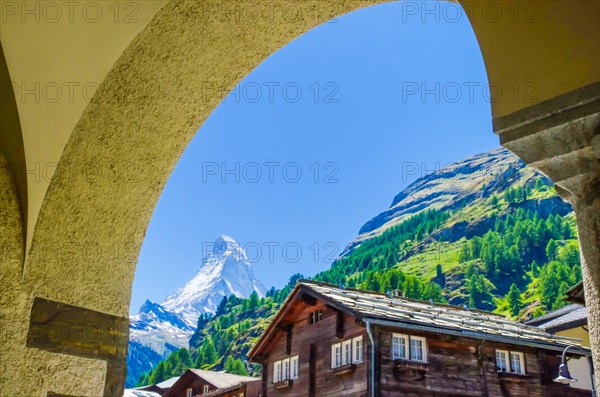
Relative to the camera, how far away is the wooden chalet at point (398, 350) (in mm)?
15586

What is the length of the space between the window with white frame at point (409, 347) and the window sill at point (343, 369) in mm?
1197

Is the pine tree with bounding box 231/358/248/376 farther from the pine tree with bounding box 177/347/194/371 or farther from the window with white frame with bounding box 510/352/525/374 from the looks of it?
the window with white frame with bounding box 510/352/525/374

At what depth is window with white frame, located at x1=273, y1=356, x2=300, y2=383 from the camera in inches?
763

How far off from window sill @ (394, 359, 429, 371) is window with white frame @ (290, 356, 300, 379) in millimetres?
4553

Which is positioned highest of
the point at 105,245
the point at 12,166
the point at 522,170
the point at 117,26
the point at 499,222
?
the point at 522,170

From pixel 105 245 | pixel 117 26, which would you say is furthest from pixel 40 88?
pixel 105 245

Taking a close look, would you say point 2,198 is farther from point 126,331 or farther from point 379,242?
point 379,242

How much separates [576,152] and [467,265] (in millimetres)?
118863

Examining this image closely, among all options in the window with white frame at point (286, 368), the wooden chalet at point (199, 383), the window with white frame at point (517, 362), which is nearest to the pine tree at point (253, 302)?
the wooden chalet at point (199, 383)

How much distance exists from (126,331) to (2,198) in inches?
35.0

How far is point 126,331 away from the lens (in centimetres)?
315

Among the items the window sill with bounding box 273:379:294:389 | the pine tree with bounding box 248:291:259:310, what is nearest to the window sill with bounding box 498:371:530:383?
the window sill with bounding box 273:379:294:389

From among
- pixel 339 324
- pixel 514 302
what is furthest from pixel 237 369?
pixel 339 324

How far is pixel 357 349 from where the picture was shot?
16391 millimetres
